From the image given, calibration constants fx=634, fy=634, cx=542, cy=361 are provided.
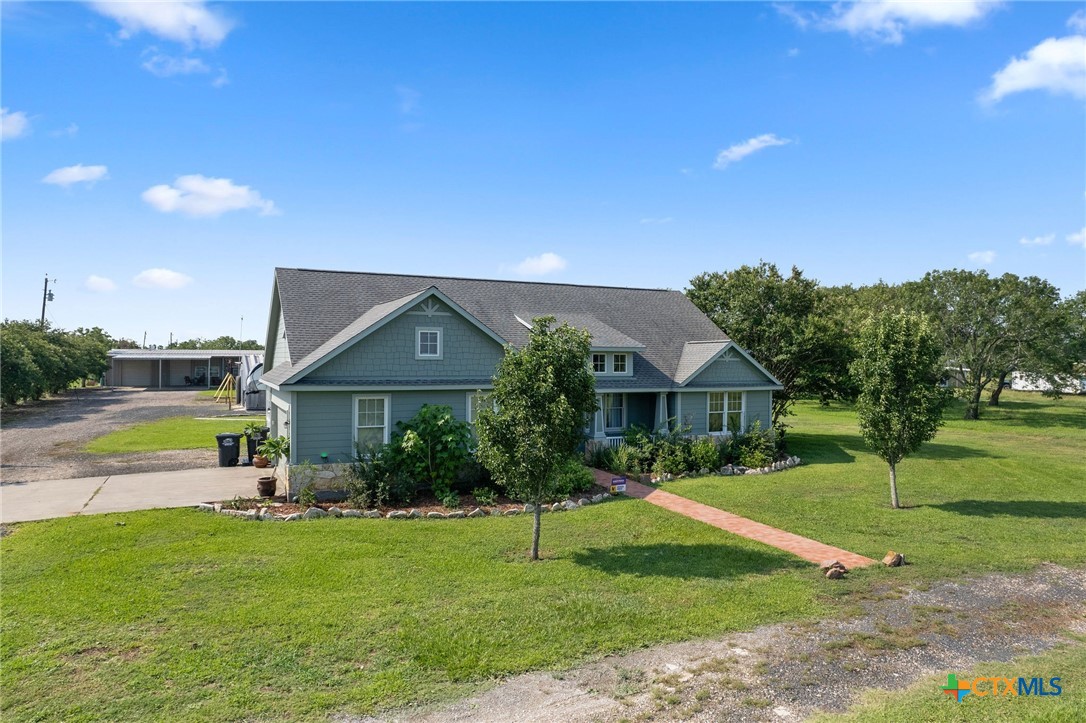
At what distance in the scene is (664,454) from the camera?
22.3 m

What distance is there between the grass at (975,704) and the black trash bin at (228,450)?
20.2 meters

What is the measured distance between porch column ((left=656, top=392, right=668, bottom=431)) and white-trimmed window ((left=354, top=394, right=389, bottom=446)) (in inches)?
433

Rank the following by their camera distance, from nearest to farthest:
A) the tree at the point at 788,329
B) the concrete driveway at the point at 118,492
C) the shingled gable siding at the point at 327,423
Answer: the concrete driveway at the point at 118,492, the shingled gable siding at the point at 327,423, the tree at the point at 788,329

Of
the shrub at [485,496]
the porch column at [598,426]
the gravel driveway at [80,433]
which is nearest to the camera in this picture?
the shrub at [485,496]

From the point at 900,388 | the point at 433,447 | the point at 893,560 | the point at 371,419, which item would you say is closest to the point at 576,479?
the point at 433,447

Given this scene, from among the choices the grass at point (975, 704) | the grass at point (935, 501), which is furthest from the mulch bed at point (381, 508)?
the grass at point (975, 704)

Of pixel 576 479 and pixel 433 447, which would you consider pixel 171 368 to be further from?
pixel 576 479

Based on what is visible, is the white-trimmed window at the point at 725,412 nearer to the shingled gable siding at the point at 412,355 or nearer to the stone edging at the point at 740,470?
the stone edging at the point at 740,470

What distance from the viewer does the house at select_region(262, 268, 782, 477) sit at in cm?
1791

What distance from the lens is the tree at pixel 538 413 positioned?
40.4ft

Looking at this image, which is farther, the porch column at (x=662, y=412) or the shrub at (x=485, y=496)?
the porch column at (x=662, y=412)

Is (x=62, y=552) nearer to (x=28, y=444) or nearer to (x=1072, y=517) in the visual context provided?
(x=28, y=444)

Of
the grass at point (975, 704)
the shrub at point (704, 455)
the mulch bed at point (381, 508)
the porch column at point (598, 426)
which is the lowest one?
the grass at point (975, 704)

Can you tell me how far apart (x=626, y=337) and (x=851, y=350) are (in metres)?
11.3
